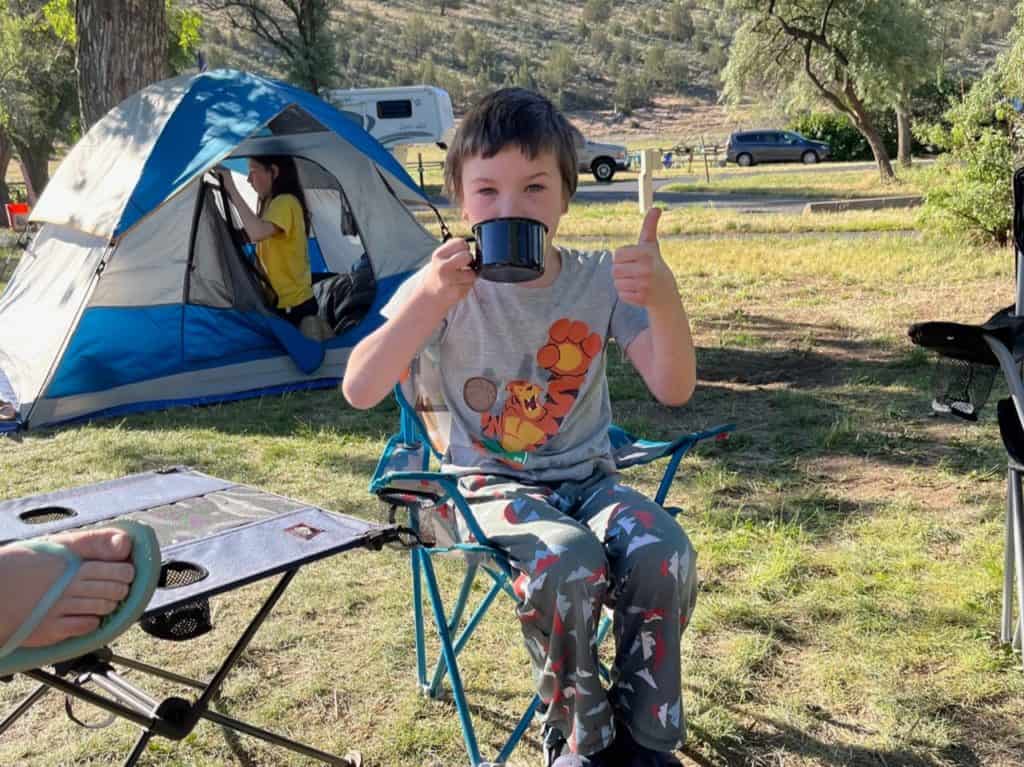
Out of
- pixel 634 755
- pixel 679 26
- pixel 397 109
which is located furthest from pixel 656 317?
pixel 679 26

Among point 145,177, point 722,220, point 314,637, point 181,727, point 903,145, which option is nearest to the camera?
point 181,727

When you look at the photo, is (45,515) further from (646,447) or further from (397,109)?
(397,109)

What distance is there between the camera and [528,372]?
6.75 ft

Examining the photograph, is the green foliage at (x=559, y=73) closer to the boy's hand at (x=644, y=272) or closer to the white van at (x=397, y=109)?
the white van at (x=397, y=109)

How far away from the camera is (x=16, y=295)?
5773 millimetres

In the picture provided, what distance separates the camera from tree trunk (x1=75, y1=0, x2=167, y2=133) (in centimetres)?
612

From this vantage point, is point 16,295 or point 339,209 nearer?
point 16,295

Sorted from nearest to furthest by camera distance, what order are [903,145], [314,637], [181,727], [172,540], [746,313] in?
[181,727]
[172,540]
[314,637]
[746,313]
[903,145]

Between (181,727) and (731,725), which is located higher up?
(181,727)

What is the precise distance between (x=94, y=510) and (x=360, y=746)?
2.61 feet

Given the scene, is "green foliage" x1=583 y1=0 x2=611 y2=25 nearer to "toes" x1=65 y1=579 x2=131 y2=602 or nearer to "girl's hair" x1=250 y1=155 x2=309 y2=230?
"girl's hair" x1=250 y1=155 x2=309 y2=230

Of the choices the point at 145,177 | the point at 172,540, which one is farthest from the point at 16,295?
the point at 172,540

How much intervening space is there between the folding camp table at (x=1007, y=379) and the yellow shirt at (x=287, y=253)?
3.99 m

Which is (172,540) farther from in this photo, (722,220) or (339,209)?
(722,220)
